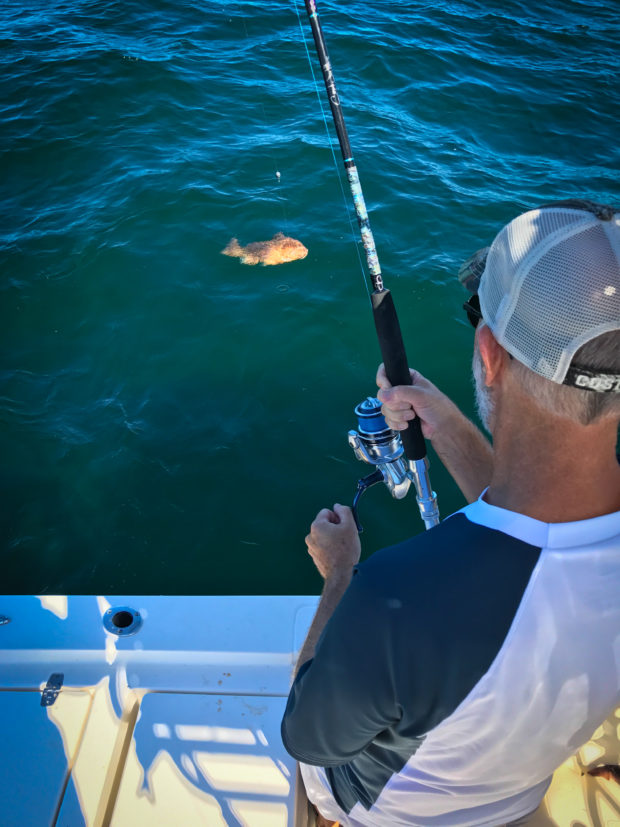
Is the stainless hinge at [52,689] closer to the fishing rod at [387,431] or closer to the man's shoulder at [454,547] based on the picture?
the fishing rod at [387,431]

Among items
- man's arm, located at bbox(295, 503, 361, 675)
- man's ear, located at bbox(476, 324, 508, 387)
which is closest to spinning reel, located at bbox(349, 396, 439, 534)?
man's arm, located at bbox(295, 503, 361, 675)

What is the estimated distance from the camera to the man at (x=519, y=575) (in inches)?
39.0

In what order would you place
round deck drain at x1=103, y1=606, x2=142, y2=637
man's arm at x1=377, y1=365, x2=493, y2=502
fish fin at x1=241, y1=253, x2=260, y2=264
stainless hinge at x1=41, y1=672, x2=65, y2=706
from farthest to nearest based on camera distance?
fish fin at x1=241, y1=253, x2=260, y2=264, round deck drain at x1=103, y1=606, x2=142, y2=637, stainless hinge at x1=41, y1=672, x2=65, y2=706, man's arm at x1=377, y1=365, x2=493, y2=502

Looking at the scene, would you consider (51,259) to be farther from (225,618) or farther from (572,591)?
(572,591)

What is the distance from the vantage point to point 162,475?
426 cm

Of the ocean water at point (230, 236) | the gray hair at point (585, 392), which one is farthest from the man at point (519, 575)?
the ocean water at point (230, 236)

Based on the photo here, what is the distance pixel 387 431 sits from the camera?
196cm

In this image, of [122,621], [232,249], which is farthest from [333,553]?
[232,249]

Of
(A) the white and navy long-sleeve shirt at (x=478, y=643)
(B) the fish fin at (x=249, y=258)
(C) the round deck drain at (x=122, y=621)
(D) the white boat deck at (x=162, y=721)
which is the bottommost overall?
(B) the fish fin at (x=249, y=258)

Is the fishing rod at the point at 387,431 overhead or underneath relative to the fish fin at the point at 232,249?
overhead

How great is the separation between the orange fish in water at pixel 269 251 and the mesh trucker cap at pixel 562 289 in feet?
16.1

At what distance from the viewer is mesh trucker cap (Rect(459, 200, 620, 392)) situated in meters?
0.99

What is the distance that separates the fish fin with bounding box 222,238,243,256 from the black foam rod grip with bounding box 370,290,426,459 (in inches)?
158

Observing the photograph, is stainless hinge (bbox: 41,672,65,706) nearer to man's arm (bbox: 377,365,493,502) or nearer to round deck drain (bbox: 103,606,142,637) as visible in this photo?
round deck drain (bbox: 103,606,142,637)
